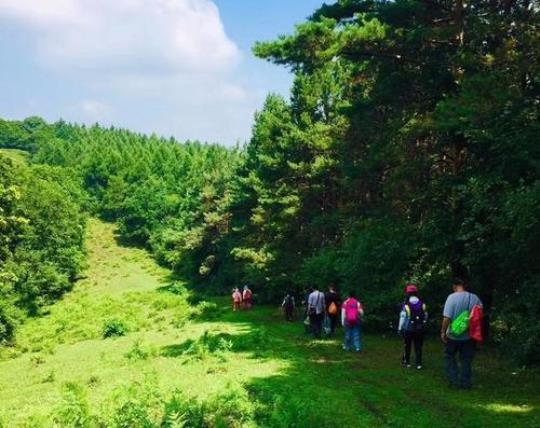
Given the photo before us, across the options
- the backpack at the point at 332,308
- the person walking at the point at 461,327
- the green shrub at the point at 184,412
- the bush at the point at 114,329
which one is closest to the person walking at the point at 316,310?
the backpack at the point at 332,308

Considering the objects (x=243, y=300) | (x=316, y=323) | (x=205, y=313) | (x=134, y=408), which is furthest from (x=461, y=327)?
(x=243, y=300)

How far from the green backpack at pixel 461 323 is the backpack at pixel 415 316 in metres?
2.32

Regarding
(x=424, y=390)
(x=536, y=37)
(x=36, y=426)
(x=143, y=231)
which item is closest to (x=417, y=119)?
(x=536, y=37)

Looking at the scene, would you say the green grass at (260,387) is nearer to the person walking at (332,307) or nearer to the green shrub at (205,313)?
the person walking at (332,307)

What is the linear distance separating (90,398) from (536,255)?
1090 cm

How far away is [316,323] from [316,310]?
2.09 feet

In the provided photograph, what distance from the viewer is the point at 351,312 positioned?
57.7 feet

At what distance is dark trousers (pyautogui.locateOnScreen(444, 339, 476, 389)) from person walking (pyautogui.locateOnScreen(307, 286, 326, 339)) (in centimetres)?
858

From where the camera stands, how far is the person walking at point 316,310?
69.7ft

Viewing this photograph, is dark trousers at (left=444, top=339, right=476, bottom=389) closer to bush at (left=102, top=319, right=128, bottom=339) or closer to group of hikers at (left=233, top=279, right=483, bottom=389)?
group of hikers at (left=233, top=279, right=483, bottom=389)

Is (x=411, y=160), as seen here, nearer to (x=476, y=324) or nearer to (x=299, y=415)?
(x=476, y=324)

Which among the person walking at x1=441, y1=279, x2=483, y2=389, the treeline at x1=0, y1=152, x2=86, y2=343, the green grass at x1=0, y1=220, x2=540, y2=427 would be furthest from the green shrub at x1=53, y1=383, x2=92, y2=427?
the treeline at x1=0, y1=152, x2=86, y2=343

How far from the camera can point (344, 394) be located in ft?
40.1

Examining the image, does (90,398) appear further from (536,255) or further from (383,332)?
(383,332)
